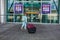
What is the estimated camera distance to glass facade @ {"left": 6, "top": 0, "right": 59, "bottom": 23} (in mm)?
34312

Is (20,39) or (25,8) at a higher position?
(25,8)

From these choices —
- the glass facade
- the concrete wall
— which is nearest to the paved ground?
the concrete wall

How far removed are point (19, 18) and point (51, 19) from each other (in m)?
5.02

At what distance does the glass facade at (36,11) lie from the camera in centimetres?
3431

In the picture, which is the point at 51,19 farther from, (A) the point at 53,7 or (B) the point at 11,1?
(B) the point at 11,1

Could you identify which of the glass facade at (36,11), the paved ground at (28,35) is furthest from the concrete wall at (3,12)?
the paved ground at (28,35)

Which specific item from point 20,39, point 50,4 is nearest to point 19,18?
point 50,4

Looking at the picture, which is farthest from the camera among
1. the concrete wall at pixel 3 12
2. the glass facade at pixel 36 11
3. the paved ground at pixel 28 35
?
the glass facade at pixel 36 11

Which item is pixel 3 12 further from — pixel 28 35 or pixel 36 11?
pixel 28 35

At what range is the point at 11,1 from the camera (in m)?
34.7

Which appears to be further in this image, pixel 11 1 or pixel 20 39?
pixel 11 1

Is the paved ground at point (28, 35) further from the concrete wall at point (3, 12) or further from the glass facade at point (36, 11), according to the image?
the glass facade at point (36, 11)

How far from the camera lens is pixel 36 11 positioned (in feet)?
114

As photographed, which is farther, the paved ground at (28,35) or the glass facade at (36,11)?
the glass facade at (36,11)
